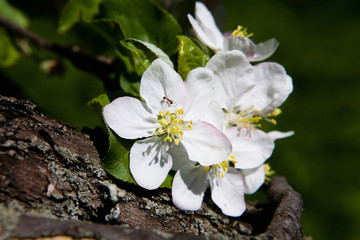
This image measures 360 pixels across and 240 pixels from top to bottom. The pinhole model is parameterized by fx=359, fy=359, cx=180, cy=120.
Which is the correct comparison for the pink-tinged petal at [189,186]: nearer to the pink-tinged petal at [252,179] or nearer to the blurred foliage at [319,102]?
the pink-tinged petal at [252,179]

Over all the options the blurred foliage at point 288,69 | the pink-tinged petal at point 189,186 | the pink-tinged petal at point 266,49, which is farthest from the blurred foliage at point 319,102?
the pink-tinged petal at point 189,186

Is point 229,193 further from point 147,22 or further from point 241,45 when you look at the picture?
point 147,22

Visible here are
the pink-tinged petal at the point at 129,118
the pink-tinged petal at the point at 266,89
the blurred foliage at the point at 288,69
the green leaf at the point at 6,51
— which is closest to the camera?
the pink-tinged petal at the point at 129,118

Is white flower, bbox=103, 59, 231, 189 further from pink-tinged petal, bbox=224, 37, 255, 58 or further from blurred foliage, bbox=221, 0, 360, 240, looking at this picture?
blurred foliage, bbox=221, 0, 360, 240

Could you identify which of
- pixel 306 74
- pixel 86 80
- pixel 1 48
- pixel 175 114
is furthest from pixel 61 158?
pixel 306 74

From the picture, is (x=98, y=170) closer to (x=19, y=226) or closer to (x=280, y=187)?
(x=19, y=226)

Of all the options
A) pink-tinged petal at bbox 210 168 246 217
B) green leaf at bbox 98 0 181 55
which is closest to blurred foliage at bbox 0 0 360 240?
green leaf at bbox 98 0 181 55
